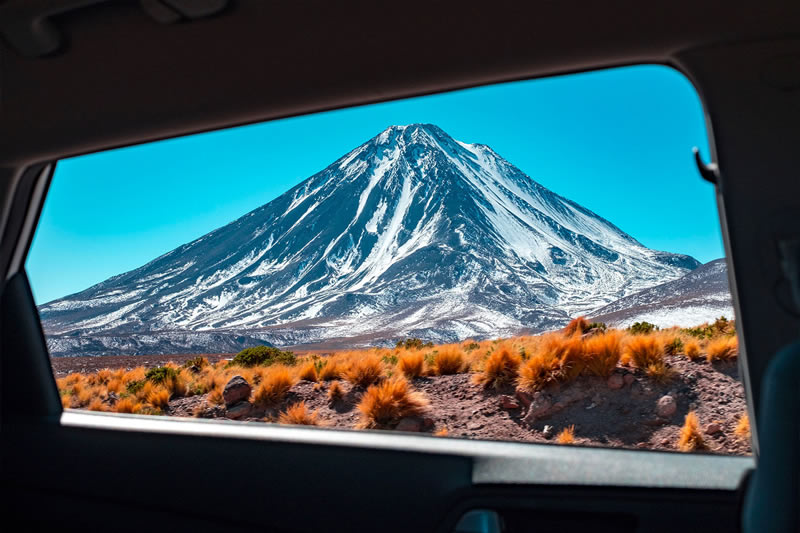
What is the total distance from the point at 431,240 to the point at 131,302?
21.0 metres

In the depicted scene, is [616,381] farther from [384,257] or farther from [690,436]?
[384,257]

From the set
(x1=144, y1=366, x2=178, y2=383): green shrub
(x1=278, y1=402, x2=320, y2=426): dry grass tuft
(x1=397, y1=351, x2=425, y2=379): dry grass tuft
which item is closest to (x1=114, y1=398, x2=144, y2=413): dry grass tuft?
(x1=278, y1=402, x2=320, y2=426): dry grass tuft

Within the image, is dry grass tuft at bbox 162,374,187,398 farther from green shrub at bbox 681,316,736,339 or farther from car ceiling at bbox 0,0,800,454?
green shrub at bbox 681,316,736,339

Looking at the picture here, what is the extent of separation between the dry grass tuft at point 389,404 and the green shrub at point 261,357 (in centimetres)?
165

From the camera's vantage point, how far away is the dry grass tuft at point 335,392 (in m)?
3.88

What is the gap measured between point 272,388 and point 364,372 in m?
0.72

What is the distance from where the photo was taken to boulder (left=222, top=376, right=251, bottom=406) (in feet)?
13.0

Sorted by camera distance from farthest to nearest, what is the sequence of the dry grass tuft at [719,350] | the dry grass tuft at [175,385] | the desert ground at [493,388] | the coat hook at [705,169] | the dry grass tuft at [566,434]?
the dry grass tuft at [175,385]
the dry grass tuft at [566,434]
the desert ground at [493,388]
the dry grass tuft at [719,350]
the coat hook at [705,169]

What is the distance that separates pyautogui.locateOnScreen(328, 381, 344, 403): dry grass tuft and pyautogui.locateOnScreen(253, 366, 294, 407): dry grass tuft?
13.8 inches

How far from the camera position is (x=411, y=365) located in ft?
12.7

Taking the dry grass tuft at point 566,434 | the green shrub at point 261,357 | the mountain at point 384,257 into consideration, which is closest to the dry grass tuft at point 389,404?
the dry grass tuft at point 566,434

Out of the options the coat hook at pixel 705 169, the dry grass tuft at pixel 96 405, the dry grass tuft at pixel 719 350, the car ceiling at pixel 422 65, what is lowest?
the dry grass tuft at pixel 96 405

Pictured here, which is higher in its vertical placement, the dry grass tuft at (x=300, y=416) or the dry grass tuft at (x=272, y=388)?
the dry grass tuft at (x=272, y=388)

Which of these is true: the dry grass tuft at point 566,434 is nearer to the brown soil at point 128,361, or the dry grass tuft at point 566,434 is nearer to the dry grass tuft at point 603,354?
the dry grass tuft at point 603,354
